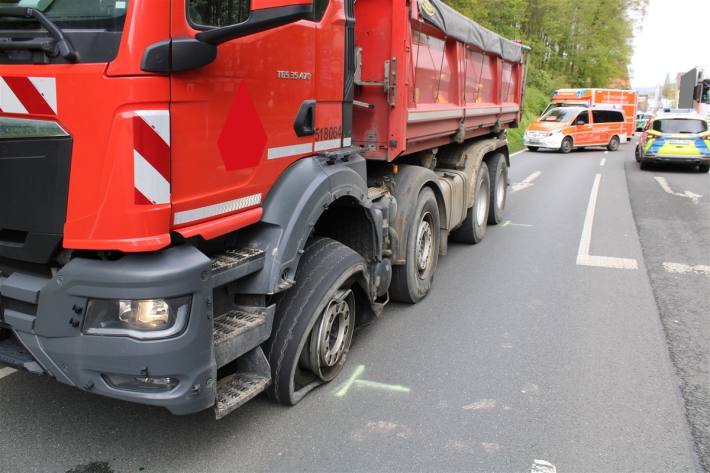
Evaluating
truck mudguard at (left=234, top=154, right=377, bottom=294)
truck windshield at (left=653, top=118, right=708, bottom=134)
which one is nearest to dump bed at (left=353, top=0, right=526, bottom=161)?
truck mudguard at (left=234, top=154, right=377, bottom=294)

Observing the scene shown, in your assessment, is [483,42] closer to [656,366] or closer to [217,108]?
[656,366]

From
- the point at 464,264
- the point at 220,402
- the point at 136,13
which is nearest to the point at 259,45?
the point at 136,13

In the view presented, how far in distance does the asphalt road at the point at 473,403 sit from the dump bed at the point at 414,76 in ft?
5.38

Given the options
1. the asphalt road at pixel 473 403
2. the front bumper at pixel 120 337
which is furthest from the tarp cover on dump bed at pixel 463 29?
the front bumper at pixel 120 337

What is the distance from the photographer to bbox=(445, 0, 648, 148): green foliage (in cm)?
4503

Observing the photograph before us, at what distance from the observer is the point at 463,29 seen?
642 cm

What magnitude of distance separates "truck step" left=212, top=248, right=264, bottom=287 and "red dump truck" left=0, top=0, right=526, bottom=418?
11mm

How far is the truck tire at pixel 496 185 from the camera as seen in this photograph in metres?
9.16

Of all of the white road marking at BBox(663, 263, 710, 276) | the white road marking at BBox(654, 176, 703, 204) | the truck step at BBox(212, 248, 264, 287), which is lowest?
the white road marking at BBox(663, 263, 710, 276)

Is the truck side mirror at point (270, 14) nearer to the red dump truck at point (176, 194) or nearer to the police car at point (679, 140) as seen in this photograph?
the red dump truck at point (176, 194)

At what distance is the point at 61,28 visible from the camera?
2512mm

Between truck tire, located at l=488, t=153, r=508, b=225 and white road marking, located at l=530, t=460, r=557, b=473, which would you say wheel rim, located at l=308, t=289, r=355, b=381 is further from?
truck tire, located at l=488, t=153, r=508, b=225

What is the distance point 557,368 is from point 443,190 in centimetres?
239

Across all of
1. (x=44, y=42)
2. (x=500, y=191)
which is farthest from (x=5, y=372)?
(x=500, y=191)
